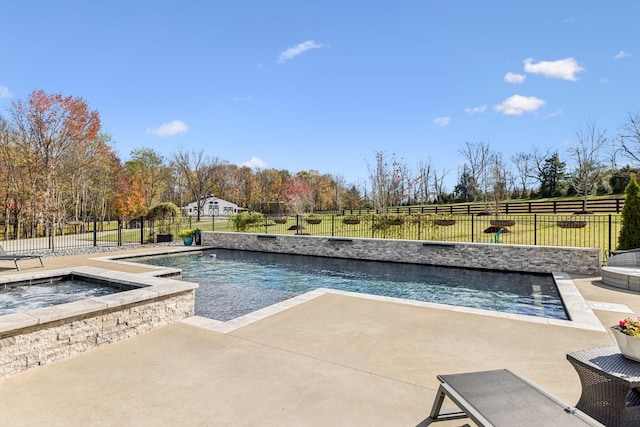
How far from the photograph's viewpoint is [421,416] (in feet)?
8.34

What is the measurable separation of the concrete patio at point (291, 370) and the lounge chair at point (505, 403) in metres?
0.43

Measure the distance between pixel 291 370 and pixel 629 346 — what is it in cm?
270

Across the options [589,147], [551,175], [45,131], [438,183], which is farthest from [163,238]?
[551,175]

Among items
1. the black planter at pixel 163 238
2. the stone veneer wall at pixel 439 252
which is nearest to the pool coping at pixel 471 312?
the stone veneer wall at pixel 439 252

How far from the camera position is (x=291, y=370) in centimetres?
336

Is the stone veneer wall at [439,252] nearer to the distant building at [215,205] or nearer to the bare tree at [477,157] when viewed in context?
the bare tree at [477,157]

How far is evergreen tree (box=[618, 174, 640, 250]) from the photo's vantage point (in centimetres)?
939

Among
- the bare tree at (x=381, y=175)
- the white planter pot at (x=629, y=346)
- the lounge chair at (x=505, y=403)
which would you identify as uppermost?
the bare tree at (x=381, y=175)

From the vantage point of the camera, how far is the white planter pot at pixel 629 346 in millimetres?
2215

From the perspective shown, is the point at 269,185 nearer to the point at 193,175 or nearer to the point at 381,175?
the point at 193,175

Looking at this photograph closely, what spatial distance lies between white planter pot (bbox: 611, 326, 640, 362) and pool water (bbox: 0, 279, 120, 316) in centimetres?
714

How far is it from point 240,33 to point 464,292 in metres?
12.1

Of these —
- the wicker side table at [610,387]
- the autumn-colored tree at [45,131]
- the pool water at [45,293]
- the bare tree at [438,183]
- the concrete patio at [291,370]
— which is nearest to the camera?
the wicker side table at [610,387]

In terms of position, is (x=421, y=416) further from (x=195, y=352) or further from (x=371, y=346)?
(x=195, y=352)
